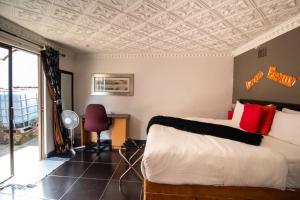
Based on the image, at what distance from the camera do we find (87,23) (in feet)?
7.89

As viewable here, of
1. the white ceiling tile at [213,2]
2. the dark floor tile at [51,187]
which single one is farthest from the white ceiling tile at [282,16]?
the dark floor tile at [51,187]

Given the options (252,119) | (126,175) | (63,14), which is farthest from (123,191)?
(63,14)

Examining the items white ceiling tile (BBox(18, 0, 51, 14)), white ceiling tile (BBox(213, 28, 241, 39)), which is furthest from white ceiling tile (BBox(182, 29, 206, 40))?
white ceiling tile (BBox(18, 0, 51, 14))

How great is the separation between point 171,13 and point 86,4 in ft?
3.25

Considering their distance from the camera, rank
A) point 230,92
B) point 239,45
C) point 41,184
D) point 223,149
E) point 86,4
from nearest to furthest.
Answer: point 223,149, point 86,4, point 41,184, point 239,45, point 230,92

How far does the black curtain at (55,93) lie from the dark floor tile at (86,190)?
4.08 feet

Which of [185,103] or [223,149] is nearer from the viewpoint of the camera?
[223,149]

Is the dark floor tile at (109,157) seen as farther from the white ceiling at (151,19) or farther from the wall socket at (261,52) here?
the wall socket at (261,52)

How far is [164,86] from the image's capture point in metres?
4.14

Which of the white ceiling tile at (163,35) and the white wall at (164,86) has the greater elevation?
the white ceiling tile at (163,35)

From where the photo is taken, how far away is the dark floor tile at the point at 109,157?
125 inches

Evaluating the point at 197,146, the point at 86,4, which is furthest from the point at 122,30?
the point at 197,146

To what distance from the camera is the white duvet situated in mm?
Answer: 1514

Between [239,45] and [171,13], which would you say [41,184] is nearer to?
[171,13]
